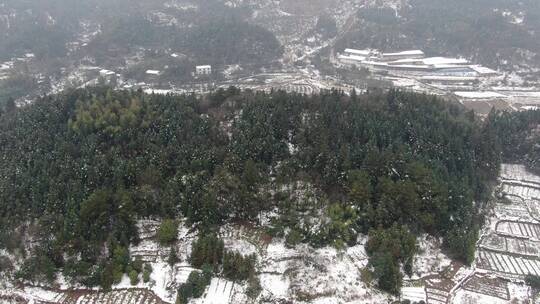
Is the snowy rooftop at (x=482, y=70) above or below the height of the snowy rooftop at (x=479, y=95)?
above

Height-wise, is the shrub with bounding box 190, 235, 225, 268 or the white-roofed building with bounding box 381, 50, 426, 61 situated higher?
the white-roofed building with bounding box 381, 50, 426, 61

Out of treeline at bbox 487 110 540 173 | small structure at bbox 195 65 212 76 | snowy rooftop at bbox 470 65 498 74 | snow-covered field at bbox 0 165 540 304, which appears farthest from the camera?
small structure at bbox 195 65 212 76

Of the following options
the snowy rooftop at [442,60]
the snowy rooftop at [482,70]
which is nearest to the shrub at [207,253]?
the snowy rooftop at [442,60]

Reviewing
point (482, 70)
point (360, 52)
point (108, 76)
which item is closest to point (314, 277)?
point (108, 76)

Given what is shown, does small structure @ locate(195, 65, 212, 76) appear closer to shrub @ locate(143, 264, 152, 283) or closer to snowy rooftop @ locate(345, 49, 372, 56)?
snowy rooftop @ locate(345, 49, 372, 56)

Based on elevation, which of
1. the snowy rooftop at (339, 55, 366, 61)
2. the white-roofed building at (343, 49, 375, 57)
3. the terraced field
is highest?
the white-roofed building at (343, 49, 375, 57)

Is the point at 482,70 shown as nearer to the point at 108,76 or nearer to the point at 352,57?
the point at 352,57

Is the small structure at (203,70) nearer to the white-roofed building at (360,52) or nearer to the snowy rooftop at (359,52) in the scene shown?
the white-roofed building at (360,52)

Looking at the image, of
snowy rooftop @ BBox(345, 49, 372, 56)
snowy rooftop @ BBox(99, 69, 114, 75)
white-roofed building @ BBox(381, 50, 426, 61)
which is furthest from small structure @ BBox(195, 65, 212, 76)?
white-roofed building @ BBox(381, 50, 426, 61)
